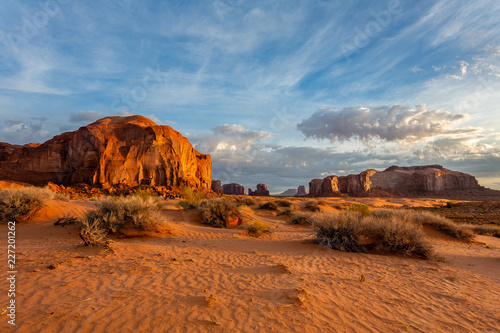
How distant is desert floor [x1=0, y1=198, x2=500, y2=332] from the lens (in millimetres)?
3227

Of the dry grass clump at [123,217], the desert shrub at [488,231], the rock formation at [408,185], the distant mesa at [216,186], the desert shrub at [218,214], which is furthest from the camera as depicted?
the distant mesa at [216,186]

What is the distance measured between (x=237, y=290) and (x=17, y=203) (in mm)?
9940

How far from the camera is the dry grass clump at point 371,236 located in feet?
25.0

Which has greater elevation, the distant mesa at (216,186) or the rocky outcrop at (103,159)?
the rocky outcrop at (103,159)

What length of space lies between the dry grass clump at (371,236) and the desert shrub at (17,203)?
1148cm

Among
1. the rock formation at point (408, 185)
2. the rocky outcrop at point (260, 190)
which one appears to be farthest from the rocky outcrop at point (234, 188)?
the rock formation at point (408, 185)

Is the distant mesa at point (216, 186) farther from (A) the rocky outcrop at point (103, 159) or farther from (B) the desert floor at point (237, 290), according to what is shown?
(B) the desert floor at point (237, 290)

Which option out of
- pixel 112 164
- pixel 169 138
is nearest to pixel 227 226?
pixel 112 164

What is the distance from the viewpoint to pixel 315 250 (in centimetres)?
812

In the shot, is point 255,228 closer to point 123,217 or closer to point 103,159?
point 123,217

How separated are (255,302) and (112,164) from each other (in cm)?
3982

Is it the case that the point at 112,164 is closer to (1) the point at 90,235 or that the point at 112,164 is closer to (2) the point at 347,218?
(1) the point at 90,235

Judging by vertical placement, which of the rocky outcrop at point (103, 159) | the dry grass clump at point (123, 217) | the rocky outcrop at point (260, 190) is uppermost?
the rocky outcrop at point (103, 159)

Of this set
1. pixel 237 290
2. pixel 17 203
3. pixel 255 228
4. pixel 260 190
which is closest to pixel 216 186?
pixel 260 190
